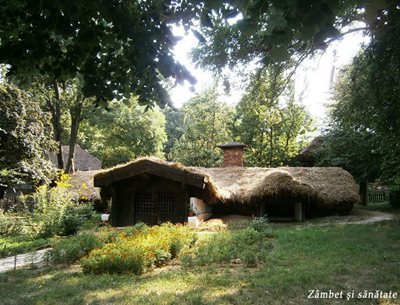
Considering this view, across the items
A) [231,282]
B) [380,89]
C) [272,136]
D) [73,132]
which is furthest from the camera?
[272,136]

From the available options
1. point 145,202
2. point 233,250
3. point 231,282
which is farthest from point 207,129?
point 231,282

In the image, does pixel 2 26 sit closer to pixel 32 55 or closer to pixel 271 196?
pixel 32 55

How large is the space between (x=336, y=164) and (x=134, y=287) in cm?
1931

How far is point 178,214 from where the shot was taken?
15.7 metres

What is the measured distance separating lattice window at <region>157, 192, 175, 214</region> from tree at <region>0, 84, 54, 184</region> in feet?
19.4

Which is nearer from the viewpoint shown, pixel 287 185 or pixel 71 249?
pixel 71 249

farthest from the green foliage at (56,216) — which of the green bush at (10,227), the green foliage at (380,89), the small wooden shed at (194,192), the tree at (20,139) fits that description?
the green foliage at (380,89)

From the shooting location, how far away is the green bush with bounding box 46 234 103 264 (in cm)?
840

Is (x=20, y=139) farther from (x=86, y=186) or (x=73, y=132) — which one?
(x=73, y=132)

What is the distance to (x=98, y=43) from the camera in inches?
183

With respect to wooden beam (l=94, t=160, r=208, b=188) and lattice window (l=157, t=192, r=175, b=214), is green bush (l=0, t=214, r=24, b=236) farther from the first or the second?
lattice window (l=157, t=192, r=175, b=214)

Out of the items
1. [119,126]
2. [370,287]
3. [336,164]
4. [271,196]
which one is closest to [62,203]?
[271,196]

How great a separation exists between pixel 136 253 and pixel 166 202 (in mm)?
8671

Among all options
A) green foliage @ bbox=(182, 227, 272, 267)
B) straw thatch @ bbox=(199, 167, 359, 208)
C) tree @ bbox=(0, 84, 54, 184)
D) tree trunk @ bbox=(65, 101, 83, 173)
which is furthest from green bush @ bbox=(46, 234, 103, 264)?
tree trunk @ bbox=(65, 101, 83, 173)
